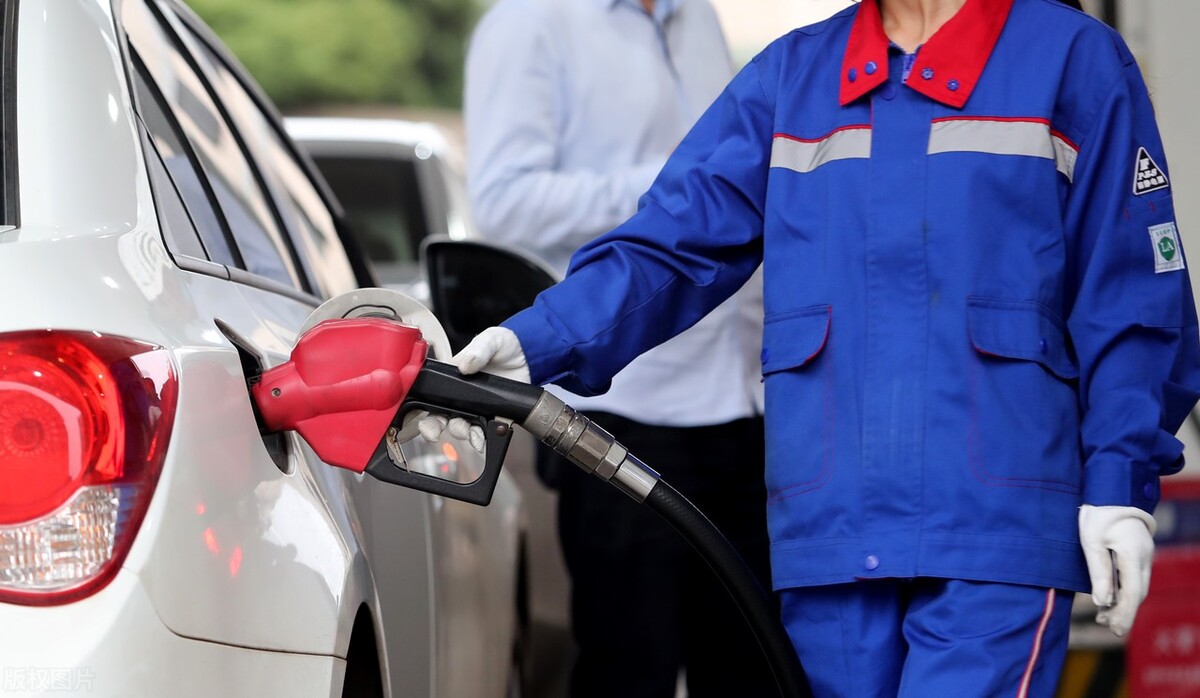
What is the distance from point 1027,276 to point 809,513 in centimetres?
44

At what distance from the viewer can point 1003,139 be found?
7.63 ft

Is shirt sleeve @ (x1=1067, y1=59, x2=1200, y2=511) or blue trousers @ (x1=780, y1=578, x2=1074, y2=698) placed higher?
shirt sleeve @ (x1=1067, y1=59, x2=1200, y2=511)

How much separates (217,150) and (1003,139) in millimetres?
1303

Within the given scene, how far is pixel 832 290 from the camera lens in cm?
237

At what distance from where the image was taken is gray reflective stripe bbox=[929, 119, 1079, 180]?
2316 mm

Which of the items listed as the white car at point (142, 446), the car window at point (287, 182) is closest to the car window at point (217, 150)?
the white car at point (142, 446)

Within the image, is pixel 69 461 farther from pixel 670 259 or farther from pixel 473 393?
pixel 670 259

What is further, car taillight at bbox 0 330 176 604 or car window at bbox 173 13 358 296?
car window at bbox 173 13 358 296

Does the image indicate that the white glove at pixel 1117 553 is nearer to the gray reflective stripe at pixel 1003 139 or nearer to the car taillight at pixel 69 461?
the gray reflective stripe at pixel 1003 139

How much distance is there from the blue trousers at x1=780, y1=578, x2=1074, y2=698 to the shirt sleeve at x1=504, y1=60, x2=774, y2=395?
45 cm

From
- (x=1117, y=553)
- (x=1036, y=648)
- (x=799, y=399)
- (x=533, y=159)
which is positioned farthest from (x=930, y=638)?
(x=533, y=159)

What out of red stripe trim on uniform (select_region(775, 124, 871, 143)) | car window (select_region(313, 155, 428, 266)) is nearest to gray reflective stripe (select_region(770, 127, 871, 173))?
red stripe trim on uniform (select_region(775, 124, 871, 143))

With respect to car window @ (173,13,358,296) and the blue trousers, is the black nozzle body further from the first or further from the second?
car window @ (173,13,358,296)

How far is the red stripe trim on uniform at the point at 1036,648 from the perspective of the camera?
7.40 ft
